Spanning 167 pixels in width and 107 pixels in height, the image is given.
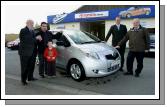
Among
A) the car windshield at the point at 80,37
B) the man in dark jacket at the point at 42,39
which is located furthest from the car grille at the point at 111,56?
the man in dark jacket at the point at 42,39

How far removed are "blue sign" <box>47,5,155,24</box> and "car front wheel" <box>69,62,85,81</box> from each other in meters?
13.5

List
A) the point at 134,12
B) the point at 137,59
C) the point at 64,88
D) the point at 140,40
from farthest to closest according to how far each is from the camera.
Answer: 1. the point at 134,12
2. the point at 137,59
3. the point at 140,40
4. the point at 64,88

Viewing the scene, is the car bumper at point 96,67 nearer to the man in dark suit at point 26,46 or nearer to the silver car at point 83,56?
the silver car at point 83,56

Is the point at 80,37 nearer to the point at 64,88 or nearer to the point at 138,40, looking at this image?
the point at 138,40

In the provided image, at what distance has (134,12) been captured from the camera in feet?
72.5

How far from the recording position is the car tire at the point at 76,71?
297 inches

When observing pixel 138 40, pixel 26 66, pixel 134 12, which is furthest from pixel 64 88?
pixel 134 12

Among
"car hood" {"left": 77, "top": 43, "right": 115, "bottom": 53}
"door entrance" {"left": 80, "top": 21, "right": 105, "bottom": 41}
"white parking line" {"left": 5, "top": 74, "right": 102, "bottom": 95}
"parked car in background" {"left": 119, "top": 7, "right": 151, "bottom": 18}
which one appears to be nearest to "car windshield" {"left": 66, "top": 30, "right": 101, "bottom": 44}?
"car hood" {"left": 77, "top": 43, "right": 115, "bottom": 53}

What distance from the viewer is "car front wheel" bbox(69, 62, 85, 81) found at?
7.52 metres

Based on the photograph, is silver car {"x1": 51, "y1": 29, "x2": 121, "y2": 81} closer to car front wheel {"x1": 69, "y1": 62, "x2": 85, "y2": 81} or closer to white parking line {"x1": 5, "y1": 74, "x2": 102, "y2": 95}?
car front wheel {"x1": 69, "y1": 62, "x2": 85, "y2": 81}

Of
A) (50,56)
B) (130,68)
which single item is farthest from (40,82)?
(130,68)

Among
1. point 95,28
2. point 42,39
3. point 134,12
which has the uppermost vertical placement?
point 134,12

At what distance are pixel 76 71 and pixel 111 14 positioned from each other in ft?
56.4

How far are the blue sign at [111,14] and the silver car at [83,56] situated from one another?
503 inches
